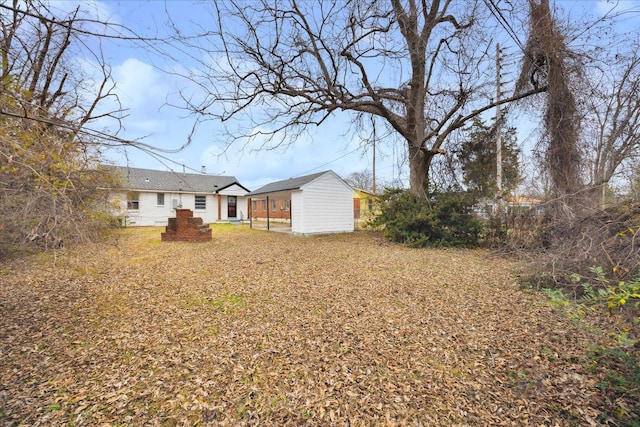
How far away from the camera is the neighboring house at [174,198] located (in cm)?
1719

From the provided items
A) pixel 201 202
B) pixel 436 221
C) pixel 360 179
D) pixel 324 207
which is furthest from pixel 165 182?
pixel 360 179

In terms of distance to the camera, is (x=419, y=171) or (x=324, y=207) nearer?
(x=419, y=171)

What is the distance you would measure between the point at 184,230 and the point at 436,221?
950cm

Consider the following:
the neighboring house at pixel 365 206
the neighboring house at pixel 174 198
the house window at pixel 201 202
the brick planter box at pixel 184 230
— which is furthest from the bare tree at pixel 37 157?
the house window at pixel 201 202

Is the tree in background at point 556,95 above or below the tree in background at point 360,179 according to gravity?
below

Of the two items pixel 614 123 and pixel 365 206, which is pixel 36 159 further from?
pixel 365 206

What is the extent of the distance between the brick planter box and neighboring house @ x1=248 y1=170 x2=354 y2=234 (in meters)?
4.27

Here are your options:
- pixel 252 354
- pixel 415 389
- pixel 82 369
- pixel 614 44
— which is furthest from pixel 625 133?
pixel 82 369

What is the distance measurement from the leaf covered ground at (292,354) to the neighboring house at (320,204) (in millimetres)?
7524

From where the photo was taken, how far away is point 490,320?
11.2 ft

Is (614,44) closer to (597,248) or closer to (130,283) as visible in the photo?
(597,248)

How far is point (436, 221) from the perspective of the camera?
880cm

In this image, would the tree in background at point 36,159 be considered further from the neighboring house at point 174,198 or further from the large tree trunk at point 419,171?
the neighboring house at point 174,198

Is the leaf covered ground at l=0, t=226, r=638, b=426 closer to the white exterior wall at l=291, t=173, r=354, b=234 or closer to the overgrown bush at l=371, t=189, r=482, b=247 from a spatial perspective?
the overgrown bush at l=371, t=189, r=482, b=247
